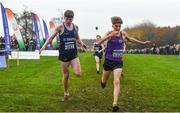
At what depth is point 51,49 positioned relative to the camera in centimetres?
6219

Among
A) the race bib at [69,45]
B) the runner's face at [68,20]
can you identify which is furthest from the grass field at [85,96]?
the runner's face at [68,20]

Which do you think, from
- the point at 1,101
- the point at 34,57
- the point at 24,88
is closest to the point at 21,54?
the point at 34,57

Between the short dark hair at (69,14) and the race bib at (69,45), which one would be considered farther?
the race bib at (69,45)

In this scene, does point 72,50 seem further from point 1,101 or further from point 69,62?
point 1,101

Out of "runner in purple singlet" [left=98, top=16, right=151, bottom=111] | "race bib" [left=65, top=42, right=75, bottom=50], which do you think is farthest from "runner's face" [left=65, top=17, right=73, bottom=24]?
"runner in purple singlet" [left=98, top=16, right=151, bottom=111]

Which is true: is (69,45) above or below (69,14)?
below

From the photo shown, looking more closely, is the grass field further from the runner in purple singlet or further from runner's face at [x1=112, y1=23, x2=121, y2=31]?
runner's face at [x1=112, y1=23, x2=121, y2=31]

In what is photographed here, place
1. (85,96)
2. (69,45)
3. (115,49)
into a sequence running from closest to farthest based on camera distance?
1. (115,49)
2. (69,45)
3. (85,96)

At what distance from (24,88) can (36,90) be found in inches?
24.5

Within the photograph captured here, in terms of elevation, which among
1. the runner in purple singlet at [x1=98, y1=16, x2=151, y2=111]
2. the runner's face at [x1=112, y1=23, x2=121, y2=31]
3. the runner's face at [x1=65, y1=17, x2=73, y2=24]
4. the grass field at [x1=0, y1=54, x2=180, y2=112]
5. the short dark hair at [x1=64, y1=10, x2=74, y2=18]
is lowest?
the grass field at [x1=0, y1=54, x2=180, y2=112]

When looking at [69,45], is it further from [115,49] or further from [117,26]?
[117,26]

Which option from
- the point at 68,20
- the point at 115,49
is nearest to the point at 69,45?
the point at 68,20

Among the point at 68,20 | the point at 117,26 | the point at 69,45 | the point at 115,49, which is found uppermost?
the point at 68,20

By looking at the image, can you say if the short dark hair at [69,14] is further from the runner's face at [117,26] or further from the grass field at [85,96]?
the grass field at [85,96]
